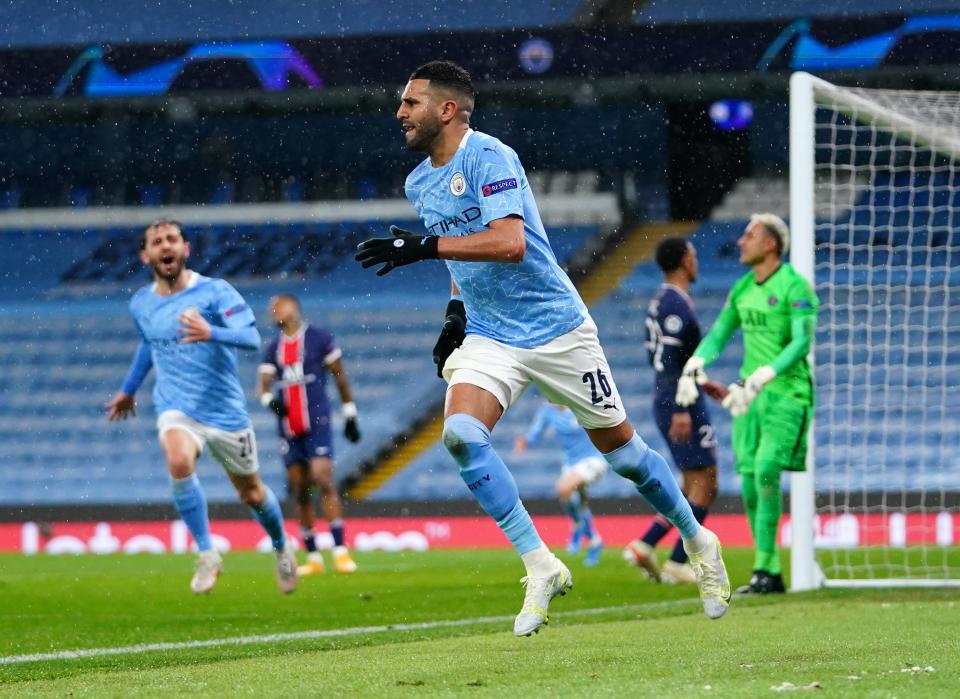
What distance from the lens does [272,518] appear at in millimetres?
9016

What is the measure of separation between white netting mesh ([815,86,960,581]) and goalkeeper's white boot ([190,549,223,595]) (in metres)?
5.05

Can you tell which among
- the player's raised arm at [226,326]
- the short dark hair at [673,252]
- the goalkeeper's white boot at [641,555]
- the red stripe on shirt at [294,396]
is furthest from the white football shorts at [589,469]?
the player's raised arm at [226,326]

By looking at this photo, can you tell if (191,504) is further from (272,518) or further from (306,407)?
(306,407)

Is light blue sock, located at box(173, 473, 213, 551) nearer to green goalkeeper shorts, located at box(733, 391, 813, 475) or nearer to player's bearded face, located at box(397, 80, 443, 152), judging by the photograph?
green goalkeeper shorts, located at box(733, 391, 813, 475)

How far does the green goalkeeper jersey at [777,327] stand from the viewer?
870 centimetres

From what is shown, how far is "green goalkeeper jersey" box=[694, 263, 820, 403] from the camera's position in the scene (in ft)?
28.5

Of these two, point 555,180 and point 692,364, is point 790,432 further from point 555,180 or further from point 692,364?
point 555,180

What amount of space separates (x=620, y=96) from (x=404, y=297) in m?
4.83

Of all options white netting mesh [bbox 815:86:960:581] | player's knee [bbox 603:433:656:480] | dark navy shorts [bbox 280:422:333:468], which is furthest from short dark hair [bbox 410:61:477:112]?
dark navy shorts [bbox 280:422:333:468]

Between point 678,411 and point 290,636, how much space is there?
11.9 ft

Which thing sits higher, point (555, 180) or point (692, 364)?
point (555, 180)

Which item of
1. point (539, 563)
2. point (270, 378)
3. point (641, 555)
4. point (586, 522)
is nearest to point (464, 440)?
point (539, 563)

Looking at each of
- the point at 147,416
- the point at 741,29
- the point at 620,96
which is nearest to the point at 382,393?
the point at 147,416

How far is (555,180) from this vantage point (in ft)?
83.9
